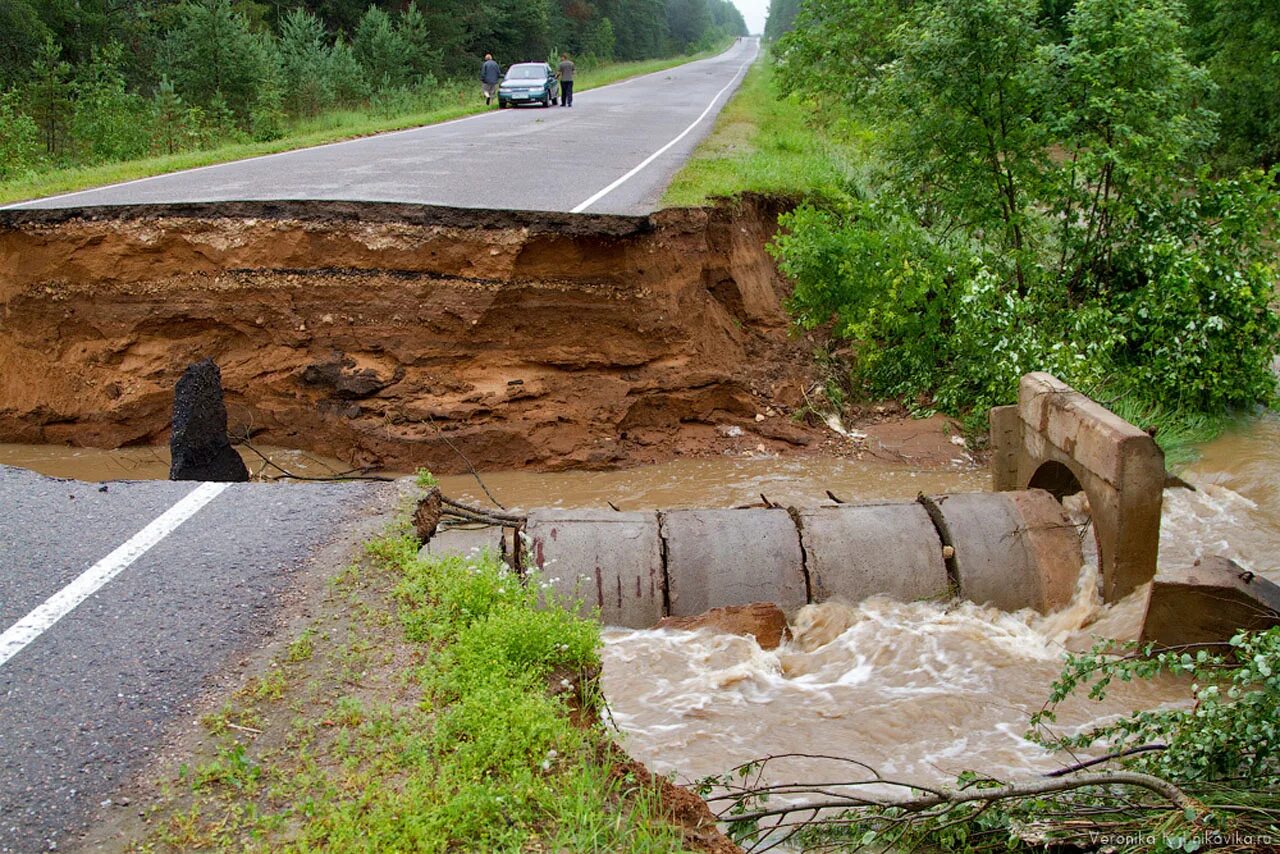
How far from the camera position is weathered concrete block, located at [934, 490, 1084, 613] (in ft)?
24.0

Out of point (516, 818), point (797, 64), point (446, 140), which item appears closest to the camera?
point (516, 818)

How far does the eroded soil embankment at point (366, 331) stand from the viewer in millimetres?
11031

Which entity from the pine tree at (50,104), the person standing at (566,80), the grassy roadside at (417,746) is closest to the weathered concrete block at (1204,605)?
the grassy roadside at (417,746)

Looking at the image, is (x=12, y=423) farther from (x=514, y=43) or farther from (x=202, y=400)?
(x=514, y=43)

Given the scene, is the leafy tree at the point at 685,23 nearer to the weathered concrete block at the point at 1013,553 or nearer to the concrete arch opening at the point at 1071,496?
the concrete arch opening at the point at 1071,496

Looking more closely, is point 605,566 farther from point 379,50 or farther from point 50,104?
point 379,50

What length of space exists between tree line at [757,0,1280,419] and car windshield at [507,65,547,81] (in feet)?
64.2

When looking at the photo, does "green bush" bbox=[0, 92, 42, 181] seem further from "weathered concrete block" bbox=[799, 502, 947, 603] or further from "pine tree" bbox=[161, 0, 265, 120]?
"weathered concrete block" bbox=[799, 502, 947, 603]

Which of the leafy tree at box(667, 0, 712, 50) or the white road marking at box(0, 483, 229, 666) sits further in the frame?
the leafy tree at box(667, 0, 712, 50)

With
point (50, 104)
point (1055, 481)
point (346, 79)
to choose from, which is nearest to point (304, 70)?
point (346, 79)

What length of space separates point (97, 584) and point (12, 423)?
26.2 ft

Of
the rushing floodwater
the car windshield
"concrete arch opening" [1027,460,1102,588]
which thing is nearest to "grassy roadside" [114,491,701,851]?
the rushing floodwater

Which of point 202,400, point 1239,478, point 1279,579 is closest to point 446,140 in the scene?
point 202,400

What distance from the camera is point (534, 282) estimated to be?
11.1 metres
